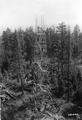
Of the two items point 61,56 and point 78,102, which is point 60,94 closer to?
point 78,102

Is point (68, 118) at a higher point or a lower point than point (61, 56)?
lower

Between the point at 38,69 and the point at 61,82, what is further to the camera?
the point at 61,82

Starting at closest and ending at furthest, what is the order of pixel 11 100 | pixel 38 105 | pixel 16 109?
pixel 38 105
pixel 16 109
pixel 11 100

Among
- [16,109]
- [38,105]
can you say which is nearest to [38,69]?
[38,105]

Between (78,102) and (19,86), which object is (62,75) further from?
(19,86)

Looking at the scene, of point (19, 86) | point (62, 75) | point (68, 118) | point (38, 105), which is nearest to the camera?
point (38, 105)

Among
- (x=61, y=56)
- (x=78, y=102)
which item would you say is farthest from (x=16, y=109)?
(x=61, y=56)

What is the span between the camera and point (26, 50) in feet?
152

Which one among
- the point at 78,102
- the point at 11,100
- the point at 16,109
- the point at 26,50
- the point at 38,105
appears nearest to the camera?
the point at 38,105

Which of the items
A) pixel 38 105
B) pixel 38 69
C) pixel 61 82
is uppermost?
pixel 38 69

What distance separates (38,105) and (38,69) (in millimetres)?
2158

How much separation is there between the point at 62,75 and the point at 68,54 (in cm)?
469

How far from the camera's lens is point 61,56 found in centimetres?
3177

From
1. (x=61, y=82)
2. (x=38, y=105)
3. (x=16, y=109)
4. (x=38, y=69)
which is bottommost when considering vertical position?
(x=16, y=109)
